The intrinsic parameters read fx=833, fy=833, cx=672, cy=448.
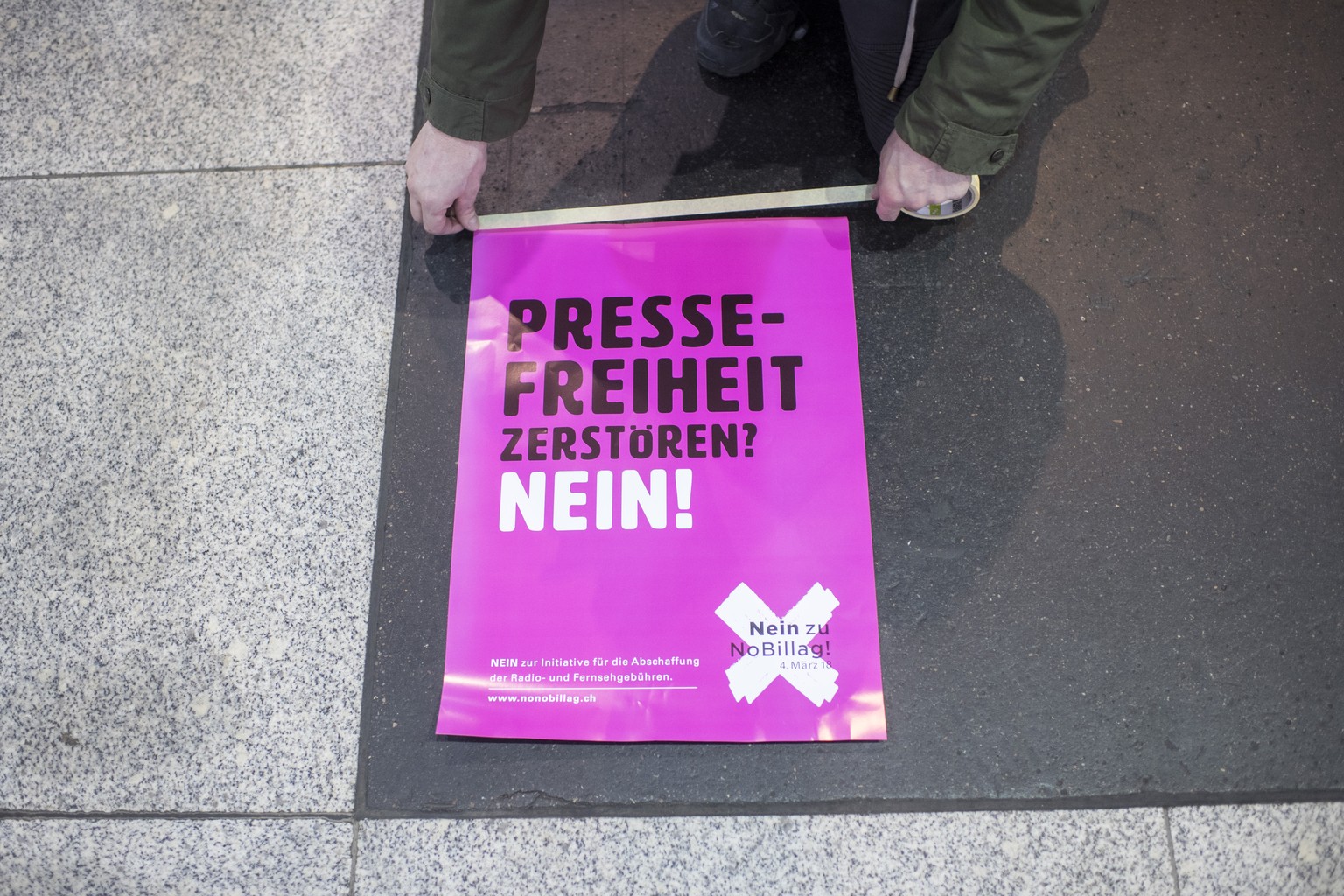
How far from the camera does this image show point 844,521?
0.83 metres

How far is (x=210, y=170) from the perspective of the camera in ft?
3.21

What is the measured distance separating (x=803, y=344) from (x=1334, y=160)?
2.13ft

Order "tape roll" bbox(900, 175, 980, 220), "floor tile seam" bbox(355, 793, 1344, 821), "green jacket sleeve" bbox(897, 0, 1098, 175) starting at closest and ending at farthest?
1. "green jacket sleeve" bbox(897, 0, 1098, 175)
2. "floor tile seam" bbox(355, 793, 1344, 821)
3. "tape roll" bbox(900, 175, 980, 220)

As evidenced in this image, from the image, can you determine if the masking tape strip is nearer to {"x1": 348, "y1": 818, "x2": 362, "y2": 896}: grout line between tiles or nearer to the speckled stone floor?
the speckled stone floor

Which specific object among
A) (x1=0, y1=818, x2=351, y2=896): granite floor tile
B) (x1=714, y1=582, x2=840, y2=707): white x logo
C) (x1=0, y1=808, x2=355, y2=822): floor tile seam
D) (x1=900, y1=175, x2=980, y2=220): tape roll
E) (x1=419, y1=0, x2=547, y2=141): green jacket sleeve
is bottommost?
(x1=0, y1=818, x2=351, y2=896): granite floor tile

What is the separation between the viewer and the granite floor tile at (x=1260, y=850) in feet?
2.54

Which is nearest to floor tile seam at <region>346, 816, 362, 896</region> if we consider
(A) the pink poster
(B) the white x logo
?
(A) the pink poster

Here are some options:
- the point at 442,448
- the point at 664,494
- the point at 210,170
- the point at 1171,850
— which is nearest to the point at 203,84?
the point at 210,170

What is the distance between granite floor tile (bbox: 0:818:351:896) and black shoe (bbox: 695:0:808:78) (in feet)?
2.95

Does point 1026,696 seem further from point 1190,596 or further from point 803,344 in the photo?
point 803,344

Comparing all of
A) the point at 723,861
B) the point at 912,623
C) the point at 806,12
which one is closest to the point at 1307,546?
the point at 912,623

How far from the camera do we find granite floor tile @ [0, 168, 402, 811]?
2.68 ft

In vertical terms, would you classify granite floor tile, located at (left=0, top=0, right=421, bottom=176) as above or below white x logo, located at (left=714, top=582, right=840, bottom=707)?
above

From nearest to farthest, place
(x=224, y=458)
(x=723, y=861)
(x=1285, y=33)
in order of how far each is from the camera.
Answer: (x=723, y=861)
(x=224, y=458)
(x=1285, y=33)
